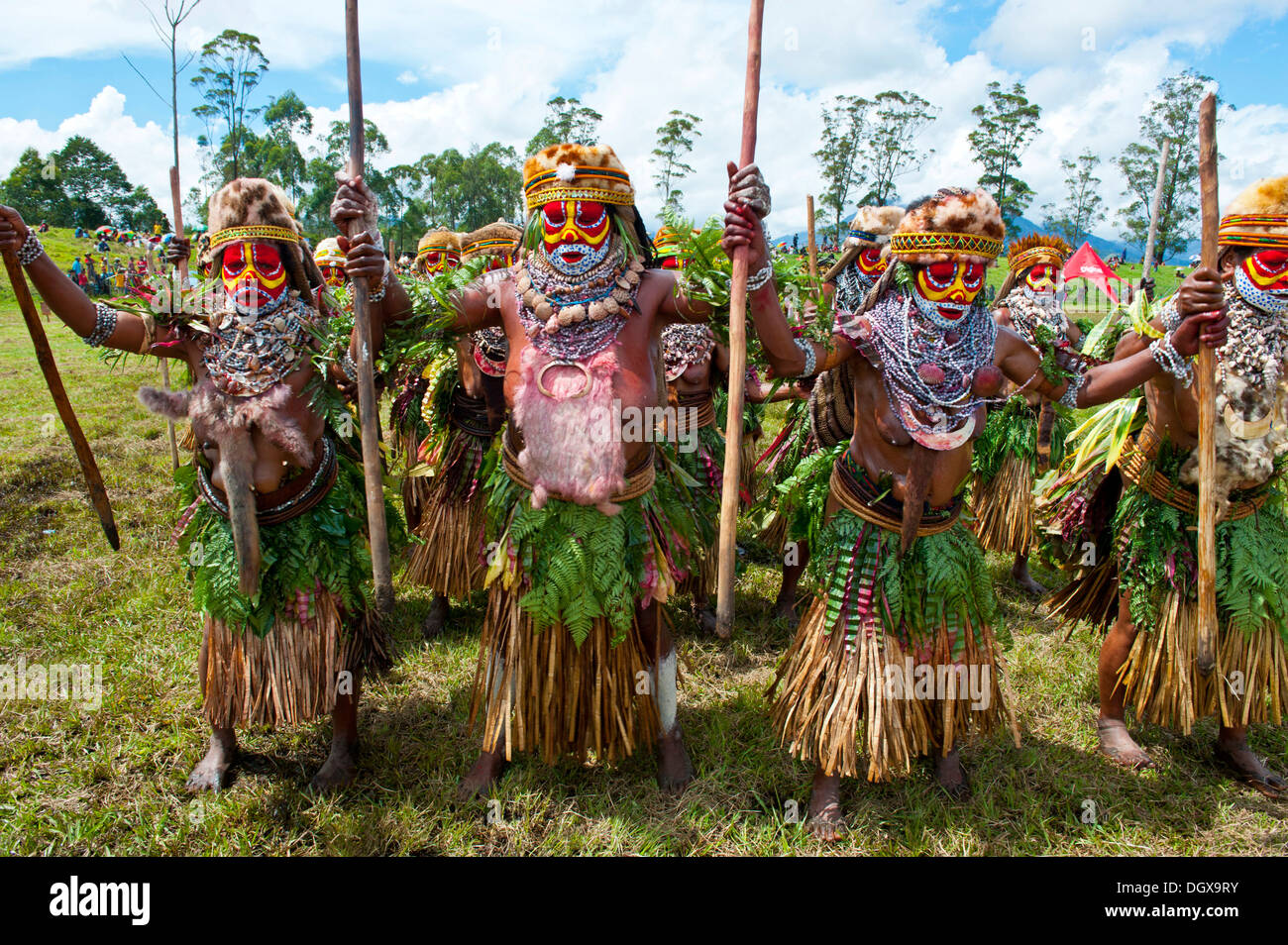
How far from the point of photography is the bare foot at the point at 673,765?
11.0ft

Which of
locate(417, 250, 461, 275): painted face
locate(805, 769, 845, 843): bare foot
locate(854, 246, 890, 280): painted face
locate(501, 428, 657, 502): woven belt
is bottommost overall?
locate(805, 769, 845, 843): bare foot

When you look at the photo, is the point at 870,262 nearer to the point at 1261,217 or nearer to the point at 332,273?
the point at 1261,217

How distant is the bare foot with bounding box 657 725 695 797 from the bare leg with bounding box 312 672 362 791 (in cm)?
137

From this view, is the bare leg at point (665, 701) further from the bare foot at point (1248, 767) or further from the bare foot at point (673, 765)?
the bare foot at point (1248, 767)

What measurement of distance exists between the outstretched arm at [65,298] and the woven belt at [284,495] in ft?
1.72

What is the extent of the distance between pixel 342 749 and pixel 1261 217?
4453 millimetres

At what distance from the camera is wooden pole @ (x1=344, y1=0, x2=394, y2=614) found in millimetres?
2549

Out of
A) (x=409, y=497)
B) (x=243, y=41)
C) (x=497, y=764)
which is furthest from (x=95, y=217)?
(x=497, y=764)

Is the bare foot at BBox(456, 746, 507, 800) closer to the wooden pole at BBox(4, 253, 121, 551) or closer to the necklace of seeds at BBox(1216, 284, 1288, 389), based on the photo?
the wooden pole at BBox(4, 253, 121, 551)

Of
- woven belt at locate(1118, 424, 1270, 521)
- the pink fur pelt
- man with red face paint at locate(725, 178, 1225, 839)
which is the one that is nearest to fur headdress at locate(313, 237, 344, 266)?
the pink fur pelt

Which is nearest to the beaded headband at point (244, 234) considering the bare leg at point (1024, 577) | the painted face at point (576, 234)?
the painted face at point (576, 234)

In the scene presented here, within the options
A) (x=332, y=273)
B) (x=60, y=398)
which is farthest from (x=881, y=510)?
(x=332, y=273)
